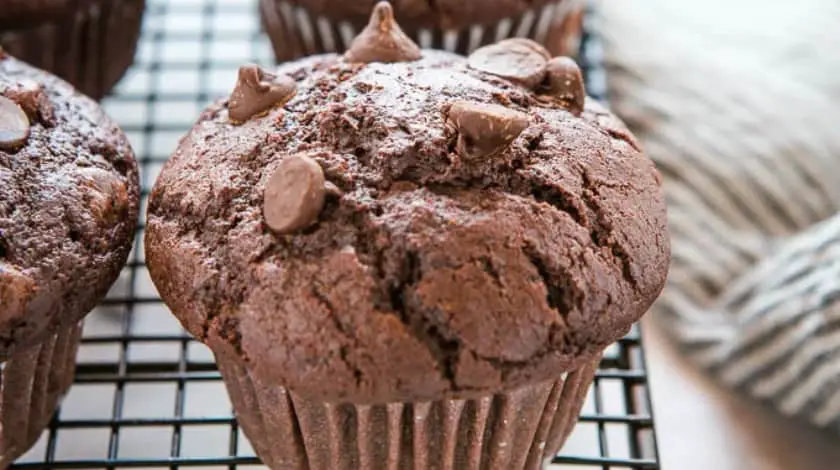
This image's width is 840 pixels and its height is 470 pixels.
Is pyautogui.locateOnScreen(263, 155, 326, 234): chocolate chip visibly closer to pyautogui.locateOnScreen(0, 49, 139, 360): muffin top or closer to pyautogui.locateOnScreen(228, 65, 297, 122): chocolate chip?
pyautogui.locateOnScreen(228, 65, 297, 122): chocolate chip

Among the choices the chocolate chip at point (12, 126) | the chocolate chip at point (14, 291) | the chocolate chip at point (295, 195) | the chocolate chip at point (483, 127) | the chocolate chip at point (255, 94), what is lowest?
the chocolate chip at point (14, 291)

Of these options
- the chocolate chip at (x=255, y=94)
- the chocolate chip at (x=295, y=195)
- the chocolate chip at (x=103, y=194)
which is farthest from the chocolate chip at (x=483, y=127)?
the chocolate chip at (x=103, y=194)

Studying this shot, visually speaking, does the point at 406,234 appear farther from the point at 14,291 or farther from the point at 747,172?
the point at 747,172

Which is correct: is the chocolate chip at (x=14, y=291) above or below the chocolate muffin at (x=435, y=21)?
below

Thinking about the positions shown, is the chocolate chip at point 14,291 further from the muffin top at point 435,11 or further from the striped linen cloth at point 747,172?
the striped linen cloth at point 747,172

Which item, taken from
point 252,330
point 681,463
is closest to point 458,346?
point 252,330

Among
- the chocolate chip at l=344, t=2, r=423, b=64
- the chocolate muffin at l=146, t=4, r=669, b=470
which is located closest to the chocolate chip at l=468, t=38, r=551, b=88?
the chocolate muffin at l=146, t=4, r=669, b=470

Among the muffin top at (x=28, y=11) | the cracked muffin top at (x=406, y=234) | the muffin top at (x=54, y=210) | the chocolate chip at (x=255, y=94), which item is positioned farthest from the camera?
the muffin top at (x=28, y=11)
